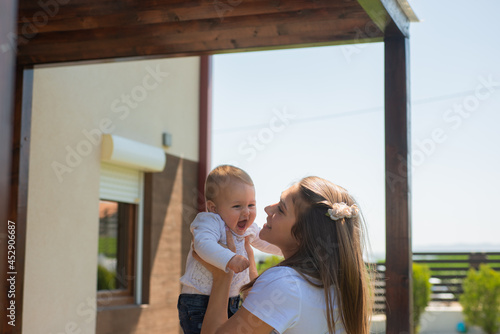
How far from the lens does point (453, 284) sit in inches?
485

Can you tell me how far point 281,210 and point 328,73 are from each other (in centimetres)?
1272

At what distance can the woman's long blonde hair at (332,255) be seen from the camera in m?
2.04

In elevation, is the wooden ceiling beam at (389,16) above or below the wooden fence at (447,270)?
above

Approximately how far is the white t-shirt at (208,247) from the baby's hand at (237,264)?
0.33 feet

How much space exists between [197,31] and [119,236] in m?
3.07

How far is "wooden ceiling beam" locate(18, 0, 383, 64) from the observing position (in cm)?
365

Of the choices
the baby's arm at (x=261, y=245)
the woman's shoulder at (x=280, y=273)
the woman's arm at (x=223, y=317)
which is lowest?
the woman's arm at (x=223, y=317)

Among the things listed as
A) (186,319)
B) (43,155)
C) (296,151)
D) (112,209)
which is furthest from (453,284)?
(186,319)

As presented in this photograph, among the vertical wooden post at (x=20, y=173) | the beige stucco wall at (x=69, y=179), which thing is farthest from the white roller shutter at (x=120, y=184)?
the vertical wooden post at (x=20, y=173)

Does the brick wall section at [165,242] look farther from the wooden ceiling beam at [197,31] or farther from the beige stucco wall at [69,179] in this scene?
the wooden ceiling beam at [197,31]

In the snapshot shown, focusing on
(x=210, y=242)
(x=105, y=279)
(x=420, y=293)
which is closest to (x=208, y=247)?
(x=210, y=242)

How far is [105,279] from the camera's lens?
609cm

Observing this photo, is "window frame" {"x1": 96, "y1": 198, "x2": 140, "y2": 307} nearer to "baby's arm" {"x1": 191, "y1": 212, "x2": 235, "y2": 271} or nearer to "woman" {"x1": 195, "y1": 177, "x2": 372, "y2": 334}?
"baby's arm" {"x1": 191, "y1": 212, "x2": 235, "y2": 271}

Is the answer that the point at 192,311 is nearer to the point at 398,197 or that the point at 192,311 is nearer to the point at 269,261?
the point at 398,197
